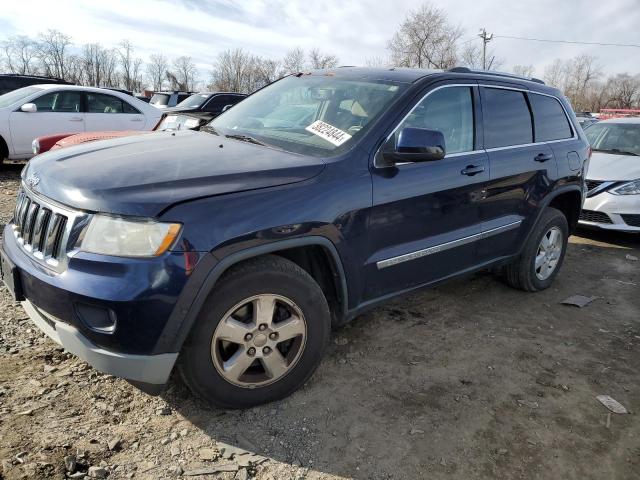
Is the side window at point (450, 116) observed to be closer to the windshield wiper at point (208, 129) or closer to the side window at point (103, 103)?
the windshield wiper at point (208, 129)

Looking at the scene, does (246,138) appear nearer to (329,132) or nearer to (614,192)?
(329,132)

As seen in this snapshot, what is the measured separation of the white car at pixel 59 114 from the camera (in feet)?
28.0

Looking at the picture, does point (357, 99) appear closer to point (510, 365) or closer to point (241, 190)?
point (241, 190)

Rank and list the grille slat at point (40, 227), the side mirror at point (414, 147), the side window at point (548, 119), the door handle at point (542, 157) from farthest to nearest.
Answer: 1. the side window at point (548, 119)
2. the door handle at point (542, 157)
3. the side mirror at point (414, 147)
4. the grille slat at point (40, 227)

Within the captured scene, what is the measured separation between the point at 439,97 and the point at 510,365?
1814mm

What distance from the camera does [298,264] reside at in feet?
8.98

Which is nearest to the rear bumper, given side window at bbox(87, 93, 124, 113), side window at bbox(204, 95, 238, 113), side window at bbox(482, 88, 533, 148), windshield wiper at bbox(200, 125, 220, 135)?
windshield wiper at bbox(200, 125, 220, 135)

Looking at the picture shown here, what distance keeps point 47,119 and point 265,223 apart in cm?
817

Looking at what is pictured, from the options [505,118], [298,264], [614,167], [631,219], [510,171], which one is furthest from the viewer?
[614,167]

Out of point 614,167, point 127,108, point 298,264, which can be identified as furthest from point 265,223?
point 127,108

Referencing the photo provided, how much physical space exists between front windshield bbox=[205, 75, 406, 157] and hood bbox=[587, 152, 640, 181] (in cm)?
466

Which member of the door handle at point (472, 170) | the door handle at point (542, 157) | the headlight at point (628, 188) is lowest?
the headlight at point (628, 188)

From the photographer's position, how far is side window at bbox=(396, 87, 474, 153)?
318 centimetres

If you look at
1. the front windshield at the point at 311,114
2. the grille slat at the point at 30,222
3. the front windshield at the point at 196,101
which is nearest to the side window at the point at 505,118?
the front windshield at the point at 311,114
